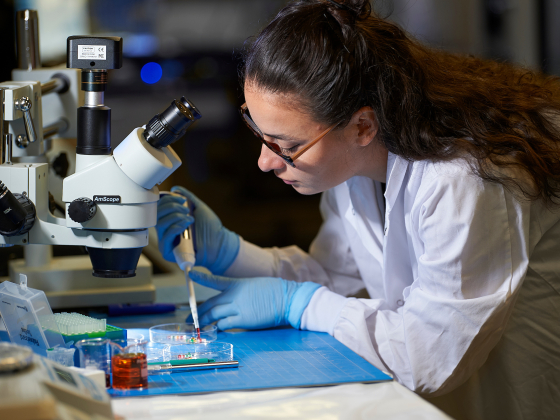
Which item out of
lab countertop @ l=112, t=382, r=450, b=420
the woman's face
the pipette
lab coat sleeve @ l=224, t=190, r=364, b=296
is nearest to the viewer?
lab countertop @ l=112, t=382, r=450, b=420

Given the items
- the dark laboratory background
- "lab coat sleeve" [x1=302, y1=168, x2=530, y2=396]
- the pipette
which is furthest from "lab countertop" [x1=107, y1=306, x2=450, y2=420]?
the dark laboratory background

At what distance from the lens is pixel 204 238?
172cm

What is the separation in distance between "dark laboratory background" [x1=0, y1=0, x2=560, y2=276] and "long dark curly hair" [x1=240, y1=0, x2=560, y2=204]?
177 cm

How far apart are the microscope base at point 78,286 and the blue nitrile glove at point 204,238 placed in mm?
125

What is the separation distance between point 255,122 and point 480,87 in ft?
1.80

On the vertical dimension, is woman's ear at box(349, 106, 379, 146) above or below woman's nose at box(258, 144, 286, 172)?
above

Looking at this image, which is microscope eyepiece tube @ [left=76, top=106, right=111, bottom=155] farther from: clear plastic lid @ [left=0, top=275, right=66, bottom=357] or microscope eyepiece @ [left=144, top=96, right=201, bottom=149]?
clear plastic lid @ [left=0, top=275, right=66, bottom=357]

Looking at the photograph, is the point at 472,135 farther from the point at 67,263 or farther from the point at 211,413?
the point at 67,263

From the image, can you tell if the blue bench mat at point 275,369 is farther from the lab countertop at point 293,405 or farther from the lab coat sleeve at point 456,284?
the lab coat sleeve at point 456,284

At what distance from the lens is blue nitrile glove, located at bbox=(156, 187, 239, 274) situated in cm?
156

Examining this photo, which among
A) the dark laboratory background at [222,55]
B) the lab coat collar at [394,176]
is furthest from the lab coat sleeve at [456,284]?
the dark laboratory background at [222,55]

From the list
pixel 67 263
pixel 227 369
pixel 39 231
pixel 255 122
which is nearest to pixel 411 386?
pixel 227 369

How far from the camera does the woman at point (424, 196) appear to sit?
4.21 feet

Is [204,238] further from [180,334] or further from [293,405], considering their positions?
[293,405]
